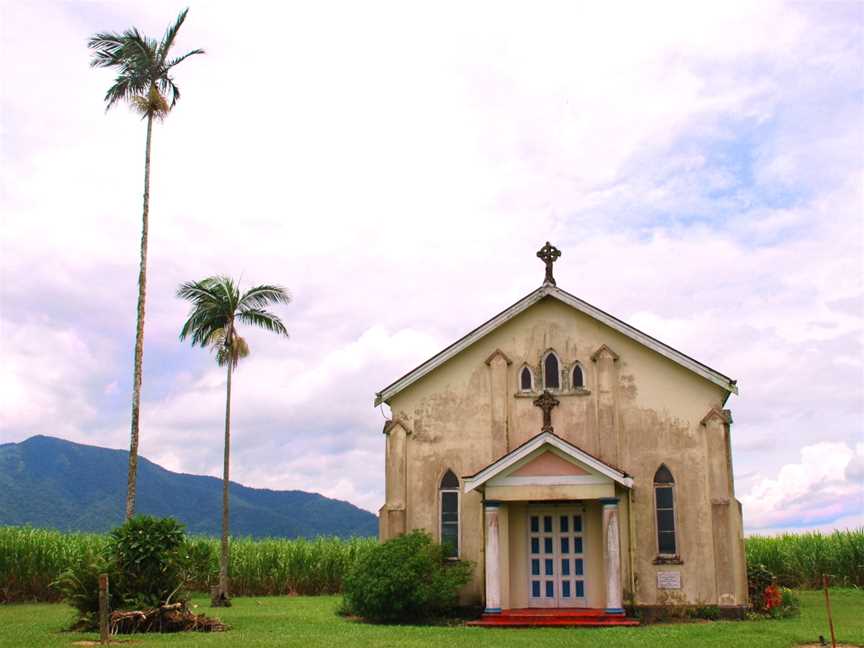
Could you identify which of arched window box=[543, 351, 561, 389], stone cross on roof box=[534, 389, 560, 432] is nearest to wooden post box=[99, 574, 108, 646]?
stone cross on roof box=[534, 389, 560, 432]

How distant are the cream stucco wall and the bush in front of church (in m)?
1.10

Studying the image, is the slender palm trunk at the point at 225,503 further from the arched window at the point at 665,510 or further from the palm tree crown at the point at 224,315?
the arched window at the point at 665,510

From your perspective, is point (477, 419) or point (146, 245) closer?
point (477, 419)

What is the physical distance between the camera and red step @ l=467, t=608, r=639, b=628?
23.7 meters

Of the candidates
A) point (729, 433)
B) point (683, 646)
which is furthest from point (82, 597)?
point (729, 433)

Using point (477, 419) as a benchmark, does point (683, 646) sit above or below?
below

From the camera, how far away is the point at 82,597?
22.9m

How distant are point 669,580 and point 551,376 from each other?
19.8 ft

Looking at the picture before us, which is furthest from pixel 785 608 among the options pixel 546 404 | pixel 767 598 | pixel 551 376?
pixel 551 376

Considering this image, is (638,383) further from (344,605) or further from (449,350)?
(344,605)

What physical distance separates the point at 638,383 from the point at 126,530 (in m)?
13.4

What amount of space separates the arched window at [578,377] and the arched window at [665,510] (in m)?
2.99

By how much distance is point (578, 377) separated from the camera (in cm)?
Result: 2689

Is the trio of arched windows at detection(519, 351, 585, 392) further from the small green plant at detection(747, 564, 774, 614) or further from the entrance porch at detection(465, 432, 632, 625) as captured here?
the small green plant at detection(747, 564, 774, 614)
